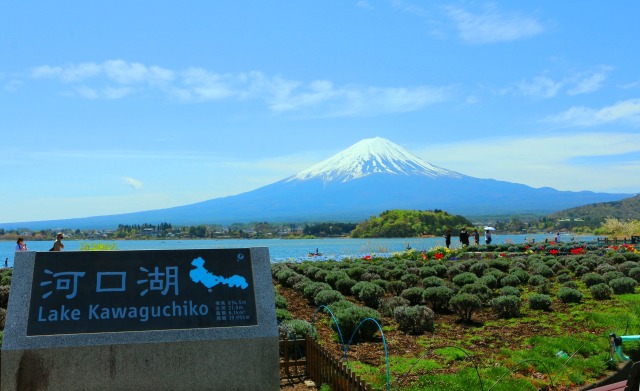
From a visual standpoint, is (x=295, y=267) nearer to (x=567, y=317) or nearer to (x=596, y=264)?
(x=596, y=264)

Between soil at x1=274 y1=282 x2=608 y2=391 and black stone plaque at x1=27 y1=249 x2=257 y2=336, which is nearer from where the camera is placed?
black stone plaque at x1=27 y1=249 x2=257 y2=336

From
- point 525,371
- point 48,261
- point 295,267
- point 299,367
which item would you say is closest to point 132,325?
point 48,261

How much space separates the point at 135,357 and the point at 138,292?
0.83 metres

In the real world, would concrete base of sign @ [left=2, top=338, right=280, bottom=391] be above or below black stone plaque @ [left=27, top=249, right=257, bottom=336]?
below

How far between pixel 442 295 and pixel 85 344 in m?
10.3

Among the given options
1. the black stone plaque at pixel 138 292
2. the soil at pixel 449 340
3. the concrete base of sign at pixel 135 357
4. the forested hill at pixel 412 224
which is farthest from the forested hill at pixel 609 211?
the concrete base of sign at pixel 135 357

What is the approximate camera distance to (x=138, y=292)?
25.8 ft

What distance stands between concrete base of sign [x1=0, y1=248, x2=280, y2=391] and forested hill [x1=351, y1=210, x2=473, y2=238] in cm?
9632

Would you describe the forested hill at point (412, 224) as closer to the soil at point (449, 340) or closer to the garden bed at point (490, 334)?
the garden bed at point (490, 334)

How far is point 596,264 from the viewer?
24719 mm

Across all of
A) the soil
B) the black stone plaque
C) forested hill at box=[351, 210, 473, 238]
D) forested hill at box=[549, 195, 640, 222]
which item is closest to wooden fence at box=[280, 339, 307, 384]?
the soil

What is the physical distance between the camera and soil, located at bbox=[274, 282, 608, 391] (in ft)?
33.3

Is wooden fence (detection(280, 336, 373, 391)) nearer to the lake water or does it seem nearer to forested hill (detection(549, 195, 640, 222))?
the lake water

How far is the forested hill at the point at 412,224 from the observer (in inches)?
4129
